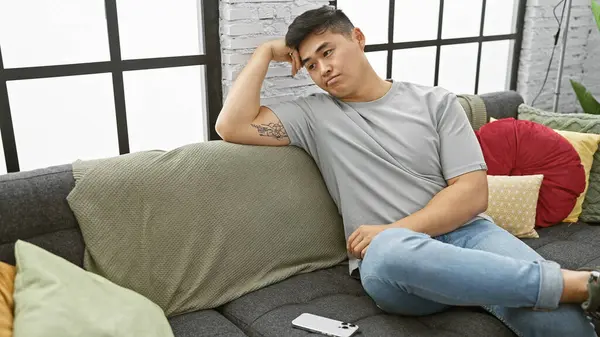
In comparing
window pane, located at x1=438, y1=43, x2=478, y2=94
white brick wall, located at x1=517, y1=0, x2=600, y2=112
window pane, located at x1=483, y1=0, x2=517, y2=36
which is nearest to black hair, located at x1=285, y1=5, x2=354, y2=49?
window pane, located at x1=438, y1=43, x2=478, y2=94

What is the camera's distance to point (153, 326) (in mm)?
1292

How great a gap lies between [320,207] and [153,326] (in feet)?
2.25

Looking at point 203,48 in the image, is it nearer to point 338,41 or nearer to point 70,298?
point 338,41

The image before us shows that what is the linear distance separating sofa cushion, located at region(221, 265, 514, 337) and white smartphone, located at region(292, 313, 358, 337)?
2 cm

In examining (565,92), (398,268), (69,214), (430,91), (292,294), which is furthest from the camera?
(565,92)

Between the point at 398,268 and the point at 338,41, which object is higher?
the point at 338,41

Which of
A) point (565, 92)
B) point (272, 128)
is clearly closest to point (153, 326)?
point (272, 128)

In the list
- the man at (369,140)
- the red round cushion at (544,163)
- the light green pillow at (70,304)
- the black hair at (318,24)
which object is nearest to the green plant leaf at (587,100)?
the red round cushion at (544,163)

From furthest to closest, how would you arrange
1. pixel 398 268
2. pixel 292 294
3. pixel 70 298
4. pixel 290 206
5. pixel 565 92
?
pixel 565 92
pixel 290 206
pixel 292 294
pixel 398 268
pixel 70 298

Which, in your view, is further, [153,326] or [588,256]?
[588,256]

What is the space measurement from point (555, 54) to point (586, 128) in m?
1.16

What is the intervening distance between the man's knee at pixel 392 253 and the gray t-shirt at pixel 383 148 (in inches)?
9.4

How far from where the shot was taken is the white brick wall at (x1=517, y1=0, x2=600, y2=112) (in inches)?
125

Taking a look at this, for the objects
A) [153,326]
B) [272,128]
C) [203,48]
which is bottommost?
[153,326]
